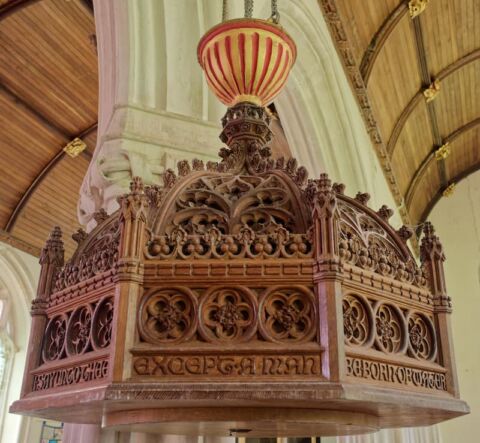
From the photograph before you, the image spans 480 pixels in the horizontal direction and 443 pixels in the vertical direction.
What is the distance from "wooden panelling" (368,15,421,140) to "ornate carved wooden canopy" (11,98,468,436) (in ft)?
18.9

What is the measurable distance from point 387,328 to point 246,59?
52 cm

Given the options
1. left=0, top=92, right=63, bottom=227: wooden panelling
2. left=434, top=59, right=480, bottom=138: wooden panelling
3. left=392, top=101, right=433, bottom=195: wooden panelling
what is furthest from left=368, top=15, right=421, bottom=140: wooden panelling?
left=0, top=92, right=63, bottom=227: wooden panelling

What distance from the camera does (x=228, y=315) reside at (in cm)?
71

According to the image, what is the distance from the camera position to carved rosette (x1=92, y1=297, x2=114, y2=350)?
2.45ft

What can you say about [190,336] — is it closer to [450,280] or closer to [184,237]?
[184,237]

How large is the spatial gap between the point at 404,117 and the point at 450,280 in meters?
3.34

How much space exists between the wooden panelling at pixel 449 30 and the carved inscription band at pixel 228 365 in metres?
6.39

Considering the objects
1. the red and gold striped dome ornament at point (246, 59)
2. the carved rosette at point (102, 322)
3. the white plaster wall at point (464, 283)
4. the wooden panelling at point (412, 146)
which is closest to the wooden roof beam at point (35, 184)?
the wooden panelling at point (412, 146)

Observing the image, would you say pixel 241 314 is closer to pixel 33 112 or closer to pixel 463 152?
pixel 33 112

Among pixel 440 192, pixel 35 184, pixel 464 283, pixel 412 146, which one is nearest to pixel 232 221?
pixel 35 184

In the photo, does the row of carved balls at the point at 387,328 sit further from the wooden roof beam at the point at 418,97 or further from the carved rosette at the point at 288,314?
the wooden roof beam at the point at 418,97

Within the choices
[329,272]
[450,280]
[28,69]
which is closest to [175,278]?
[329,272]

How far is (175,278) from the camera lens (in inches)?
28.6

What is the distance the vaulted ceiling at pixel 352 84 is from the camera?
5.72 m
